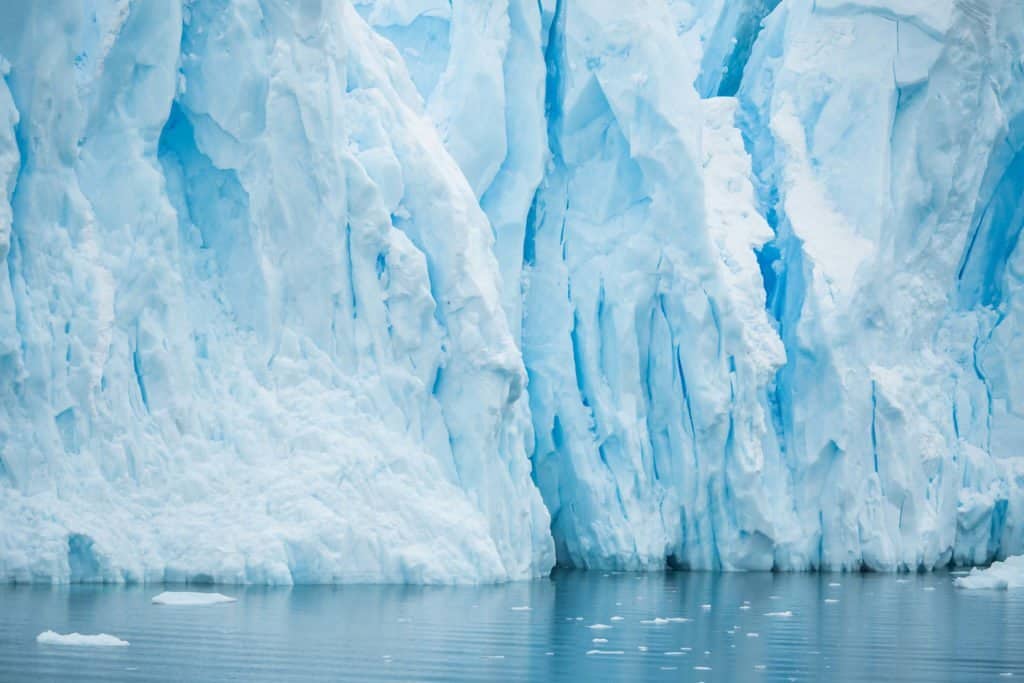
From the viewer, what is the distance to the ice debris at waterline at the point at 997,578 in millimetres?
20281

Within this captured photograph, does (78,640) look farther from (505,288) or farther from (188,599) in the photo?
(505,288)

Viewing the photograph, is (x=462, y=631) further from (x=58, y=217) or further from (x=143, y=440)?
(x=58, y=217)

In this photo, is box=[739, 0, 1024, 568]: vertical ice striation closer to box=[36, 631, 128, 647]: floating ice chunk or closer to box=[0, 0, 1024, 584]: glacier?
box=[0, 0, 1024, 584]: glacier

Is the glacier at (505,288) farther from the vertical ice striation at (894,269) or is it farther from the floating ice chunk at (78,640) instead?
the floating ice chunk at (78,640)

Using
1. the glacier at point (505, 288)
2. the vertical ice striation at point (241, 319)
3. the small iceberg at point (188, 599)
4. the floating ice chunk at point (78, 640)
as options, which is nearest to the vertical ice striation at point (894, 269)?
the glacier at point (505, 288)

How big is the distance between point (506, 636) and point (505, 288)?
10826 millimetres

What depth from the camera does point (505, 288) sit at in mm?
22422

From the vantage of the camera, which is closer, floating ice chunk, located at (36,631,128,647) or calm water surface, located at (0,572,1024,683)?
calm water surface, located at (0,572,1024,683)

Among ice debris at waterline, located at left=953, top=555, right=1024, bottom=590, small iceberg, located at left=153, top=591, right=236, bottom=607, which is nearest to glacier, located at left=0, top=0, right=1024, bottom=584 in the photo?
small iceberg, located at left=153, top=591, right=236, bottom=607

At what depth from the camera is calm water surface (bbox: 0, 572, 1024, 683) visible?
9523 mm

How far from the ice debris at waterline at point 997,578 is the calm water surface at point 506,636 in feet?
8.13

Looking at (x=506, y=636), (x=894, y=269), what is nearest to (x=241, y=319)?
(x=506, y=636)

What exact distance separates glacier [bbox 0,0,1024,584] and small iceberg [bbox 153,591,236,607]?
1.58 meters

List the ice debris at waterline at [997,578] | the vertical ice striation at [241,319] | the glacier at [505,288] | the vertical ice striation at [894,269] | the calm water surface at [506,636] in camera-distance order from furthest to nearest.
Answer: the vertical ice striation at [894,269], the ice debris at waterline at [997,578], the glacier at [505,288], the vertical ice striation at [241,319], the calm water surface at [506,636]
